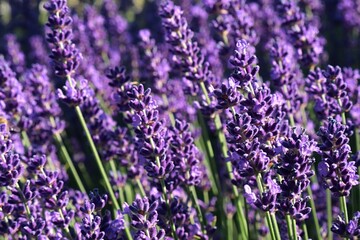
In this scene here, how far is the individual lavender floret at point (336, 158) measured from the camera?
243cm

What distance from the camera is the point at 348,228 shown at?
255cm

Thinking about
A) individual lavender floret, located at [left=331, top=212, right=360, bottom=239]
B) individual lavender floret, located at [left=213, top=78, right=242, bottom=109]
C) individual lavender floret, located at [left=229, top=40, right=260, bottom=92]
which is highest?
individual lavender floret, located at [left=229, top=40, right=260, bottom=92]

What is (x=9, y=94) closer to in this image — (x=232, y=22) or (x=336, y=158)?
(x=232, y=22)

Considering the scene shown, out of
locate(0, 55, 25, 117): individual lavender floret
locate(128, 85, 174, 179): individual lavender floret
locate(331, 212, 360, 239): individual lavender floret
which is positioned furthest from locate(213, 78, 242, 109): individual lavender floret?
locate(0, 55, 25, 117): individual lavender floret

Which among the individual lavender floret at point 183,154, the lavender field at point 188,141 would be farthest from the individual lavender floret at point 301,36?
the individual lavender floret at point 183,154

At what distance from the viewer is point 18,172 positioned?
9.39ft

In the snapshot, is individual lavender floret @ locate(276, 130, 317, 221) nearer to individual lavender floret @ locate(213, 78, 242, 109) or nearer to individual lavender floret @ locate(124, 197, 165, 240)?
individual lavender floret @ locate(213, 78, 242, 109)

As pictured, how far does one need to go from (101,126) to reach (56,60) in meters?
0.59

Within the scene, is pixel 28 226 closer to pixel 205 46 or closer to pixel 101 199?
pixel 101 199

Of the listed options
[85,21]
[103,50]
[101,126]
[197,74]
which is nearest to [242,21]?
[197,74]

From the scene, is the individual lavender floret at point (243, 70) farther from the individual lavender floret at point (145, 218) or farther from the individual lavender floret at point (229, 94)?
the individual lavender floret at point (145, 218)

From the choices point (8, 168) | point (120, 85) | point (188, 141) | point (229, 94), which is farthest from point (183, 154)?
point (8, 168)

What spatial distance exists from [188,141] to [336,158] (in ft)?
3.42

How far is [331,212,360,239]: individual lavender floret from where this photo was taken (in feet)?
8.34
